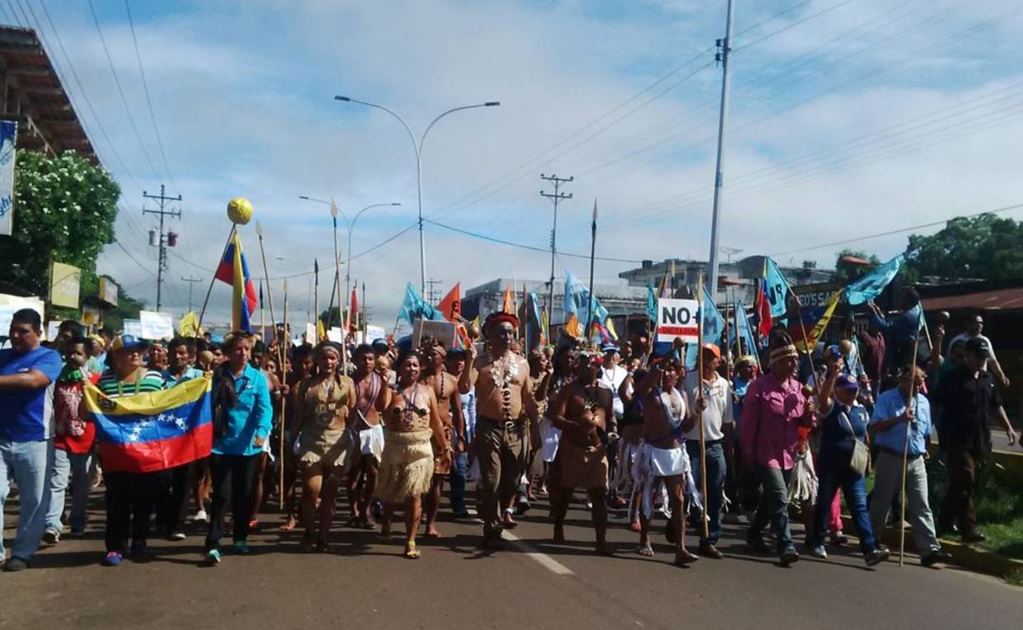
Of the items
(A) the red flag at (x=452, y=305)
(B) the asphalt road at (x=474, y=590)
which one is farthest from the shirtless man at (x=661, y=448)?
(A) the red flag at (x=452, y=305)

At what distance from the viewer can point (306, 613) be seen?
609 centimetres

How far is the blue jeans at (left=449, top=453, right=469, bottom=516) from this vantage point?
402 inches

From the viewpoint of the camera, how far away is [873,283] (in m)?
14.4

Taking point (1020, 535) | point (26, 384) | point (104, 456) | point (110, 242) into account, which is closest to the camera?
point (26, 384)

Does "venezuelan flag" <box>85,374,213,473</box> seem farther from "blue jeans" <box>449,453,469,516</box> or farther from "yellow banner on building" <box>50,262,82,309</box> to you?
"yellow banner on building" <box>50,262,82,309</box>

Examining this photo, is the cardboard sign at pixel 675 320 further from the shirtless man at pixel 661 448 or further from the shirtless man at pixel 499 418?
the shirtless man at pixel 499 418

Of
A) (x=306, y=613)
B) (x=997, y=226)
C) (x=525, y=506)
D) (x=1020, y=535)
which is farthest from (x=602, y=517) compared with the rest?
(x=997, y=226)

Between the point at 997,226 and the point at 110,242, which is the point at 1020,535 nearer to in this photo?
the point at 110,242

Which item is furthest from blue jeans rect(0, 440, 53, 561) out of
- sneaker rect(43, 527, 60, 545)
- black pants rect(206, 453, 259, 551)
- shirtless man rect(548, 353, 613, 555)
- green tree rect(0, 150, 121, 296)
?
green tree rect(0, 150, 121, 296)

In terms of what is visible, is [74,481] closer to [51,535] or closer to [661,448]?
[51,535]

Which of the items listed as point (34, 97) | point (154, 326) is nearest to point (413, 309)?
point (154, 326)

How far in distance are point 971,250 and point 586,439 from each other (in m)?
50.9

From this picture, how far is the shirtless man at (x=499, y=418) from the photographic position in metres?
8.38

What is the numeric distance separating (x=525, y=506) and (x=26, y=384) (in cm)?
544
